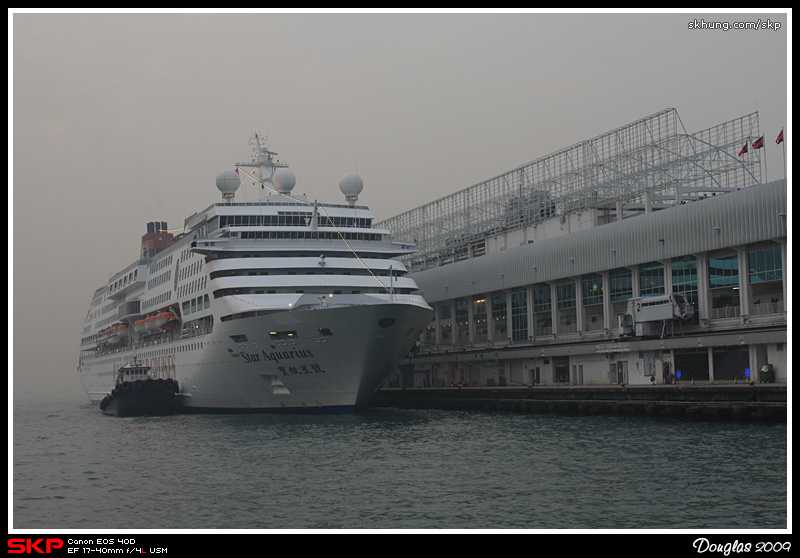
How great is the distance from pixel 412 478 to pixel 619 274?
122 feet

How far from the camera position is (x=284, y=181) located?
7188 centimetres

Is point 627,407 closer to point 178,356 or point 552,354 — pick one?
point 552,354

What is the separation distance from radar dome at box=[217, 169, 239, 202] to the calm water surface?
29898mm

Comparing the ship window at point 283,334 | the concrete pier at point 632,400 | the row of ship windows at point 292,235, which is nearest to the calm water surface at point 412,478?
the concrete pier at point 632,400

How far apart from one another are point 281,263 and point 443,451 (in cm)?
2145

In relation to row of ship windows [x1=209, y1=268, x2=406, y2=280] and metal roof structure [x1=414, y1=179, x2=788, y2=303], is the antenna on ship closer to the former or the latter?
row of ship windows [x1=209, y1=268, x2=406, y2=280]

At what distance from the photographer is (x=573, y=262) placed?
214 feet

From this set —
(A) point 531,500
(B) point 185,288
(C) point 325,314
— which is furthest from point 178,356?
(A) point 531,500

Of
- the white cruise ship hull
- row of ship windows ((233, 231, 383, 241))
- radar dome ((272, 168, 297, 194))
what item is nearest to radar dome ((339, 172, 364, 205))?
radar dome ((272, 168, 297, 194))
